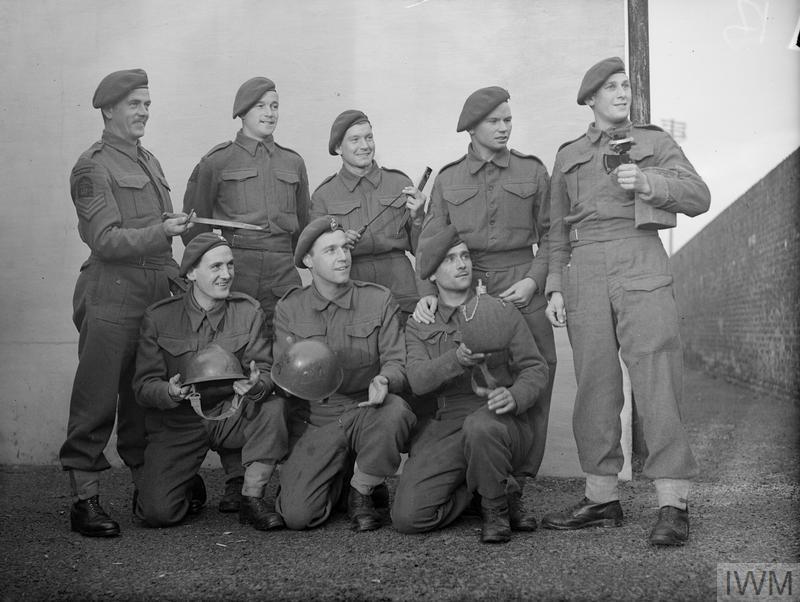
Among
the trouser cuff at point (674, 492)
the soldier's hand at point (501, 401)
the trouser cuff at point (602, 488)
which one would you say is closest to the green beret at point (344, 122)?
the soldier's hand at point (501, 401)

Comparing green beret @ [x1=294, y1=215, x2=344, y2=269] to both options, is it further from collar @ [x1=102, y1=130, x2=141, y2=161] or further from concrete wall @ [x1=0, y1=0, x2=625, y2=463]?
concrete wall @ [x1=0, y1=0, x2=625, y2=463]

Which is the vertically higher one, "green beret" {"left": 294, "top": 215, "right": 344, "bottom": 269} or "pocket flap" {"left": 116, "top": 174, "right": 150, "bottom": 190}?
"pocket flap" {"left": 116, "top": 174, "right": 150, "bottom": 190}

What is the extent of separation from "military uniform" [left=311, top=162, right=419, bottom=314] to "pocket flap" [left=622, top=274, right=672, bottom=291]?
1.45m

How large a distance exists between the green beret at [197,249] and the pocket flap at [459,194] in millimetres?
1255

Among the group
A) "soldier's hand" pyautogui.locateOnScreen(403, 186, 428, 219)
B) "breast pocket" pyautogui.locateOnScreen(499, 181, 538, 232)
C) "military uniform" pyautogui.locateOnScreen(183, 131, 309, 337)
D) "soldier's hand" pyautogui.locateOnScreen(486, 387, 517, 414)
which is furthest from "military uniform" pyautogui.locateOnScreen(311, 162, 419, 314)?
"soldier's hand" pyautogui.locateOnScreen(486, 387, 517, 414)

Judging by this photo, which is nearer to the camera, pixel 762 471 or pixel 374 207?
pixel 374 207

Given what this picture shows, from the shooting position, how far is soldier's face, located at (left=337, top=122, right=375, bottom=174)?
519 centimetres

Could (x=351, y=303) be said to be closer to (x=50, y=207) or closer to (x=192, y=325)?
(x=192, y=325)

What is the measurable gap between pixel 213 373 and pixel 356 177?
157 centimetres

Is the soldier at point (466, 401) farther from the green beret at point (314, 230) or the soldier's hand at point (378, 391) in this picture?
the green beret at point (314, 230)

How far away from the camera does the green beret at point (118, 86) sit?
4.93m

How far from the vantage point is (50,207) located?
6312 mm

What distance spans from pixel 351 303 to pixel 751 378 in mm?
9251

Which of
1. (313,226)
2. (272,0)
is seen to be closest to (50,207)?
(272,0)
